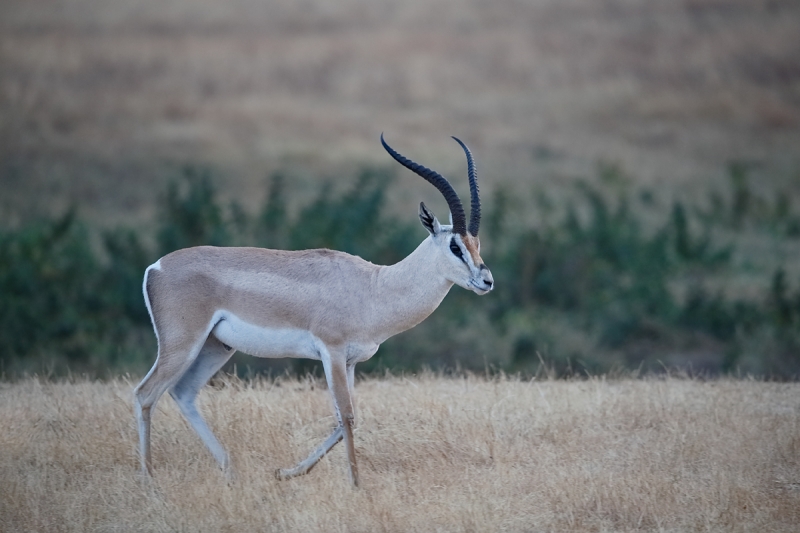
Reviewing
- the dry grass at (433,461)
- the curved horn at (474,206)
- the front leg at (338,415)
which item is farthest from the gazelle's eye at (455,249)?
the dry grass at (433,461)

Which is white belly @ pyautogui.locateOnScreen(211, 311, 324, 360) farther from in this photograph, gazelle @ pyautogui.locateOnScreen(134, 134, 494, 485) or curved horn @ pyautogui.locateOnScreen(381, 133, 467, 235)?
curved horn @ pyautogui.locateOnScreen(381, 133, 467, 235)

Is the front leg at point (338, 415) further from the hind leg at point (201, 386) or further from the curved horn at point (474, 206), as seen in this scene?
the curved horn at point (474, 206)

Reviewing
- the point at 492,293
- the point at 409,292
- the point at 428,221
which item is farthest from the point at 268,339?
the point at 492,293

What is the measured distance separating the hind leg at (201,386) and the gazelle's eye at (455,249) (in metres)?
2.15

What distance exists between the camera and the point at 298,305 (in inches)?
345

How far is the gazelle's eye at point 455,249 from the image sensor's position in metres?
8.77

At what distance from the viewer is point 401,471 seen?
890cm

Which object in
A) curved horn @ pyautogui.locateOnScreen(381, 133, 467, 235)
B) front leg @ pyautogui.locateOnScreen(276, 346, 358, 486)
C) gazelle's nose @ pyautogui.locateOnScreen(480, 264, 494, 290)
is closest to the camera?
front leg @ pyautogui.locateOnScreen(276, 346, 358, 486)

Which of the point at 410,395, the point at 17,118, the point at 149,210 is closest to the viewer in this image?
the point at 410,395

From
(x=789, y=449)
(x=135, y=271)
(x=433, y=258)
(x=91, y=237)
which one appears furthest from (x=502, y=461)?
(x=91, y=237)

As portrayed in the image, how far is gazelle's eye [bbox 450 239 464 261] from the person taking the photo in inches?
345

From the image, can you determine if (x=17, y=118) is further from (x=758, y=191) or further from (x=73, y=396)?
(x=73, y=396)

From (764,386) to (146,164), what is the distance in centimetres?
2558

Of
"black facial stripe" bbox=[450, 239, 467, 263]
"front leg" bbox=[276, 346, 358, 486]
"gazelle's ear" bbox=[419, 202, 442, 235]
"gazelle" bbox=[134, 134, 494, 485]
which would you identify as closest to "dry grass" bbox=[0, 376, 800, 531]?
"front leg" bbox=[276, 346, 358, 486]
